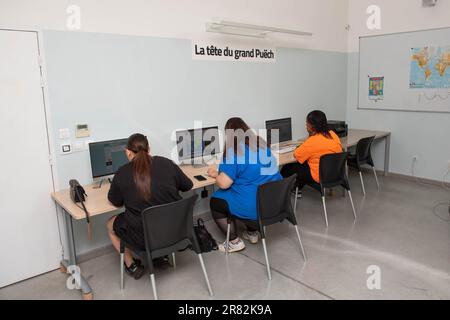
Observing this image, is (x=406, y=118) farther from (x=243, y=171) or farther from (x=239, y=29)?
(x=243, y=171)

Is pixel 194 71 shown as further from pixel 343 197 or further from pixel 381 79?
pixel 381 79

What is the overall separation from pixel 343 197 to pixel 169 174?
9.36 feet

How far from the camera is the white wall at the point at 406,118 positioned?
15.7 feet

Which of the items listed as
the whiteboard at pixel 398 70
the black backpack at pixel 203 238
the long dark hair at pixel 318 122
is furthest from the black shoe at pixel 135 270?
the whiteboard at pixel 398 70

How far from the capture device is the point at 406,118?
5184 millimetres

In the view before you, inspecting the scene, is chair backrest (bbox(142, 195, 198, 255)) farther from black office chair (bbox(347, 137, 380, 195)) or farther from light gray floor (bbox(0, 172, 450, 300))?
black office chair (bbox(347, 137, 380, 195))

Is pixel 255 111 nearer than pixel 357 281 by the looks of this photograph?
No

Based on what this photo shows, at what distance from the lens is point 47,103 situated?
9.29ft

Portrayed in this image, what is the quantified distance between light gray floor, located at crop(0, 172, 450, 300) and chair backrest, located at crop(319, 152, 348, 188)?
44cm

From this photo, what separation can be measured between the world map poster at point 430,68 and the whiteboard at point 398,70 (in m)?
0.03

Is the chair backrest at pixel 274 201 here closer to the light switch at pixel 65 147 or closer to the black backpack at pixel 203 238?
the black backpack at pixel 203 238

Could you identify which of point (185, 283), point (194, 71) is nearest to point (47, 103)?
point (194, 71)

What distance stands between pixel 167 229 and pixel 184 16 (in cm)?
221

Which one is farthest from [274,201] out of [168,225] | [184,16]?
[184,16]
